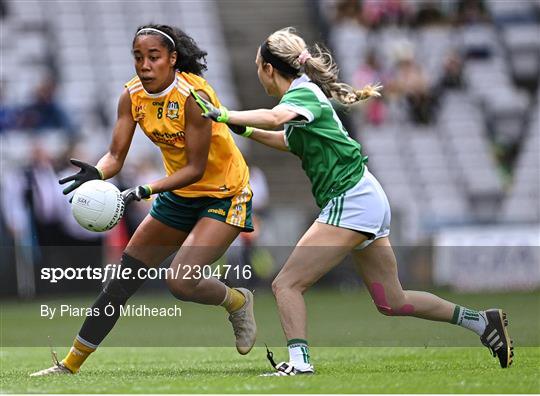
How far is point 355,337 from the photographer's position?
12328mm

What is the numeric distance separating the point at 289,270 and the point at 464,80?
1715 cm

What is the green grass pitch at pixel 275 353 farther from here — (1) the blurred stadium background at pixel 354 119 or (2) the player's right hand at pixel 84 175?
(1) the blurred stadium background at pixel 354 119

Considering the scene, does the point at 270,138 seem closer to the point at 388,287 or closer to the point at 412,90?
the point at 388,287

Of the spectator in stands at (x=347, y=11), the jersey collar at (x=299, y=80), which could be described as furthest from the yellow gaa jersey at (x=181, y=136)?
the spectator in stands at (x=347, y=11)

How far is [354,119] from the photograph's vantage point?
79.1 feet

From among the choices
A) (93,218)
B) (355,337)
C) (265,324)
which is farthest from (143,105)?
(265,324)

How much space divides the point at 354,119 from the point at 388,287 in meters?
15.2

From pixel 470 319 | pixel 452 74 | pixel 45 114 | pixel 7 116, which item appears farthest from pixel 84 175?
pixel 452 74

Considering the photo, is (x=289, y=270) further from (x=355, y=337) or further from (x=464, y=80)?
(x=464, y=80)

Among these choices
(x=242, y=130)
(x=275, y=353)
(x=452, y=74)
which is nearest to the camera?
(x=242, y=130)

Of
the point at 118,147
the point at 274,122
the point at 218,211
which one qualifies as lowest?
the point at 218,211

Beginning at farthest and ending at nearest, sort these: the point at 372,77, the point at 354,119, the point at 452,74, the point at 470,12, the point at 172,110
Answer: the point at 470,12 < the point at 452,74 < the point at 354,119 < the point at 372,77 < the point at 172,110

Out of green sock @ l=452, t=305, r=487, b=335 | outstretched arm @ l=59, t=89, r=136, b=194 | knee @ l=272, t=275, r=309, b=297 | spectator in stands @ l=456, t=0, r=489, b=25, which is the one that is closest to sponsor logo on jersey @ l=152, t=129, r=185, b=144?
outstretched arm @ l=59, t=89, r=136, b=194

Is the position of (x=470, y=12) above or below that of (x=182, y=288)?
above
